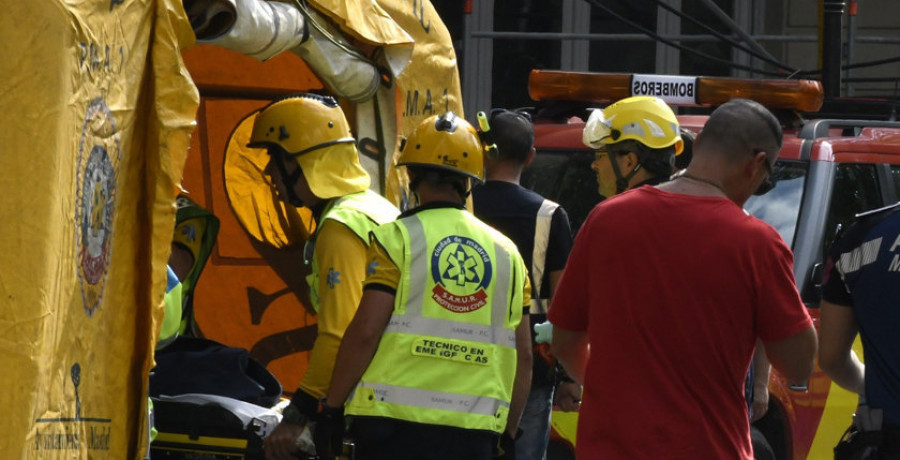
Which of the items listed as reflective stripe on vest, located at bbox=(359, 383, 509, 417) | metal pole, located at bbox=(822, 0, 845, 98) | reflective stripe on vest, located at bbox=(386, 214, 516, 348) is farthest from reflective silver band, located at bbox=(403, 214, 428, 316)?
metal pole, located at bbox=(822, 0, 845, 98)

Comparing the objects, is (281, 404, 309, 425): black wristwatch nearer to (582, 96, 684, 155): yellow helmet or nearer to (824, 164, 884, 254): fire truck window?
(582, 96, 684, 155): yellow helmet

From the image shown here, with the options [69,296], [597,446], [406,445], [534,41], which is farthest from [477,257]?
[534,41]

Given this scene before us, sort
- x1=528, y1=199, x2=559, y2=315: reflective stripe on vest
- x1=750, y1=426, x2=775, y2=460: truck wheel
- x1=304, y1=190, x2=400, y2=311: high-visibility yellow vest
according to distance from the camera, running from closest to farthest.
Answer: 1. x1=304, y1=190, x2=400, y2=311: high-visibility yellow vest
2. x1=528, y1=199, x2=559, y2=315: reflective stripe on vest
3. x1=750, y1=426, x2=775, y2=460: truck wheel

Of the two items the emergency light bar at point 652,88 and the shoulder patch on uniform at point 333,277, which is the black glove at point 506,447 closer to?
the shoulder patch on uniform at point 333,277

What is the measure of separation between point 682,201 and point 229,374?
2.01 meters

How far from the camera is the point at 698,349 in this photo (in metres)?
4.19

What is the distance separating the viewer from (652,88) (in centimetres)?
856

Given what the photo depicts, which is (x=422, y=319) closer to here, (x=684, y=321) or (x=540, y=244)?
(x=684, y=321)

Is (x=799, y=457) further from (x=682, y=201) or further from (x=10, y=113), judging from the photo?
(x=10, y=113)

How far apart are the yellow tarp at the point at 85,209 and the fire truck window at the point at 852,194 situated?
414 cm

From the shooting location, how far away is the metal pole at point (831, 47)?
10.5 meters

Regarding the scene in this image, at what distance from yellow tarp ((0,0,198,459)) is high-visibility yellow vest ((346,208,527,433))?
69cm

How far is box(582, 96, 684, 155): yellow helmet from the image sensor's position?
634cm

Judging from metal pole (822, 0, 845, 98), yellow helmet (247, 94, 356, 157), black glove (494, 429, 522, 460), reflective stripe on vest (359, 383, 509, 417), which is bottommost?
black glove (494, 429, 522, 460)
